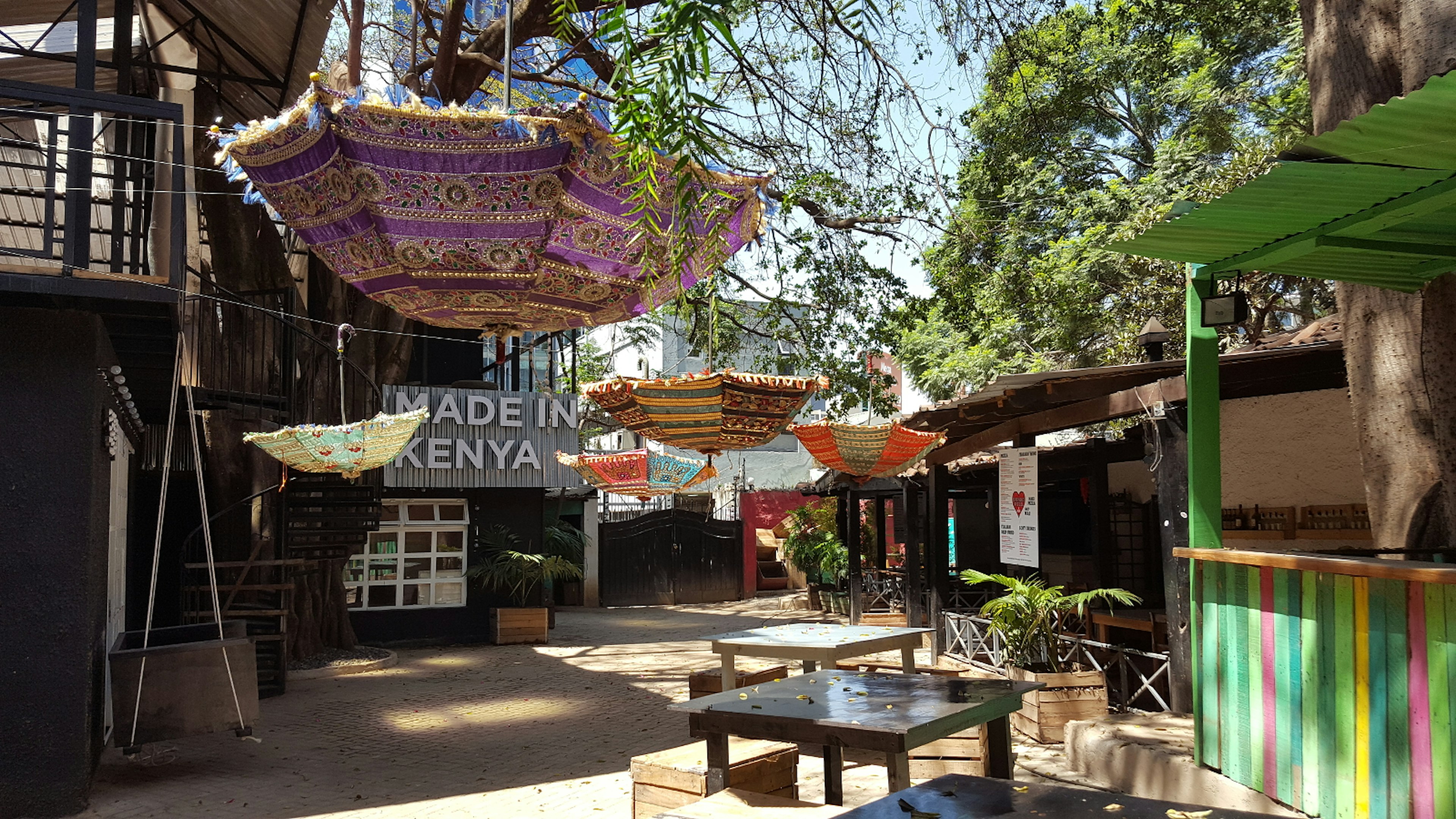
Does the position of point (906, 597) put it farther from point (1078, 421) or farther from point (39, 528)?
point (39, 528)

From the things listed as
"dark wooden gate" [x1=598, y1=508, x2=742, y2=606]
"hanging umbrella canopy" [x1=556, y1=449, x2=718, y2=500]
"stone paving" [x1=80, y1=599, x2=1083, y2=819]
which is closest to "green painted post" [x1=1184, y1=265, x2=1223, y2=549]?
"stone paving" [x1=80, y1=599, x2=1083, y2=819]

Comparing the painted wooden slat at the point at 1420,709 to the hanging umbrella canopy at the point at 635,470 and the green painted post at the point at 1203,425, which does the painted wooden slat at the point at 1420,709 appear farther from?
the hanging umbrella canopy at the point at 635,470

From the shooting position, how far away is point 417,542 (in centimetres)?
1736

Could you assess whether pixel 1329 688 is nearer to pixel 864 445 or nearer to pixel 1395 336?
pixel 1395 336

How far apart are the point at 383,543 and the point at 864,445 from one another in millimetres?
9674

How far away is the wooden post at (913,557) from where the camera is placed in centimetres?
1447

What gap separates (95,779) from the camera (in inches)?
304

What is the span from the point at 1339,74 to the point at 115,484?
9732 millimetres

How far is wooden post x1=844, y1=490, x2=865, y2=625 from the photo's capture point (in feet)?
A: 56.8

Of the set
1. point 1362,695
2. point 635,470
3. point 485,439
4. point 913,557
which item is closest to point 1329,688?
point 1362,695

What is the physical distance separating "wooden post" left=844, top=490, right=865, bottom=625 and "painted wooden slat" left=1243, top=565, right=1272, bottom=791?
1213 centimetres

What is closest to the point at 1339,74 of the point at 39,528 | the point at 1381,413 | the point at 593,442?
the point at 1381,413

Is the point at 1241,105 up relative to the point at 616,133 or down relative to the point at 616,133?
up

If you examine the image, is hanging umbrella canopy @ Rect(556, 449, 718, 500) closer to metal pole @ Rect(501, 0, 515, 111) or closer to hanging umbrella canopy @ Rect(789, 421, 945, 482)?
hanging umbrella canopy @ Rect(789, 421, 945, 482)
